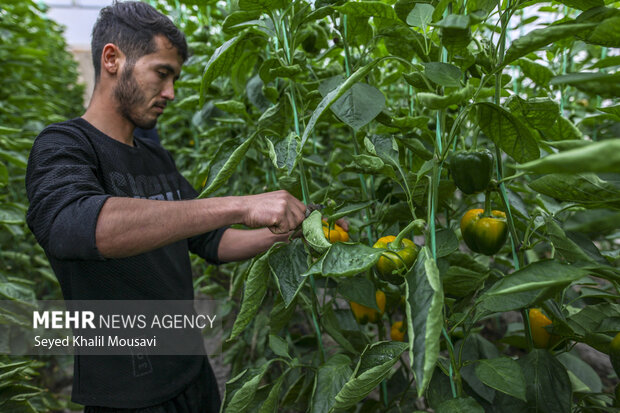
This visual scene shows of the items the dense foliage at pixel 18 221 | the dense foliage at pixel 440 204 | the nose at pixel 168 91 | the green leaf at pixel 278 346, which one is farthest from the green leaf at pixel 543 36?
the dense foliage at pixel 18 221

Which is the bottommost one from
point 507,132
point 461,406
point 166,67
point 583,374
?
point 583,374

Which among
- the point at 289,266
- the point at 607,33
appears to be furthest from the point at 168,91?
the point at 607,33

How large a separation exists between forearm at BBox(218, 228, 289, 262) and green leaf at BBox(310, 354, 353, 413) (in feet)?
1.42

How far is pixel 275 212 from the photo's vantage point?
0.79m

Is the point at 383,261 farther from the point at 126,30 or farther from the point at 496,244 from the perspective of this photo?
the point at 126,30

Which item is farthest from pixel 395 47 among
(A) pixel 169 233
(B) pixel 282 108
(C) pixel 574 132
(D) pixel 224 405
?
(D) pixel 224 405

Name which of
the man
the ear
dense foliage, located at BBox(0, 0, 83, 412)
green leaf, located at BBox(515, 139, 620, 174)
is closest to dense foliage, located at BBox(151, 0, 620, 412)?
green leaf, located at BBox(515, 139, 620, 174)

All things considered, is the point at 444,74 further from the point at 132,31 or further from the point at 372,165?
the point at 132,31

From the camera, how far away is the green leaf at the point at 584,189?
21.8 inches

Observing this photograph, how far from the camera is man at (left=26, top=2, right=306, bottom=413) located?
2.65 ft

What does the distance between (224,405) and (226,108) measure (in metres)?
0.67

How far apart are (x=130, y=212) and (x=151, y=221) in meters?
0.04

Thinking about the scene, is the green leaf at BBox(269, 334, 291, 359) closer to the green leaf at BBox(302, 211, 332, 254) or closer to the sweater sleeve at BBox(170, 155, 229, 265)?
the green leaf at BBox(302, 211, 332, 254)

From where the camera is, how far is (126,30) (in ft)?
4.00
